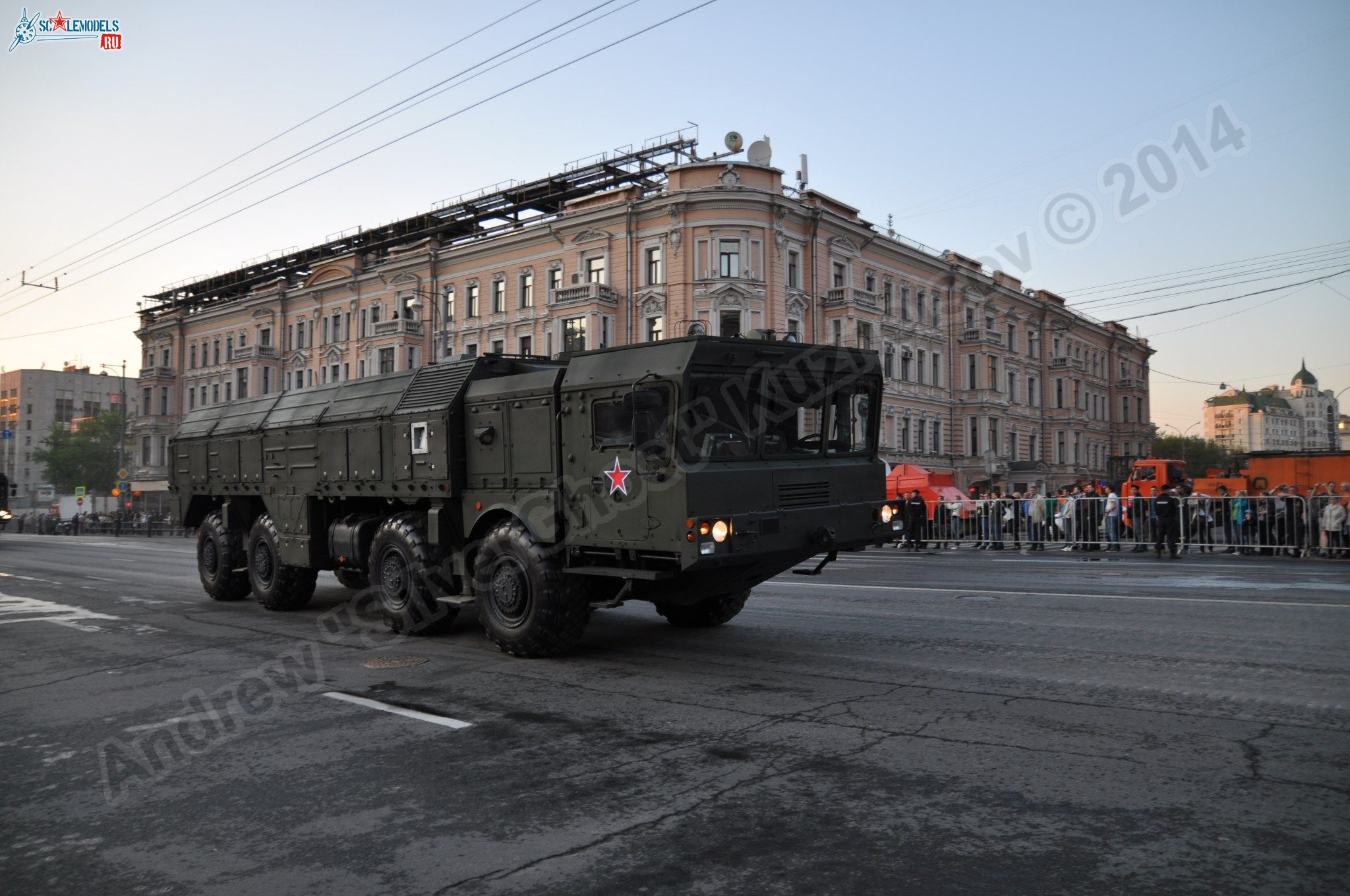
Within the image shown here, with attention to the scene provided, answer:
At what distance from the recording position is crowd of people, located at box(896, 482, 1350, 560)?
2038 cm

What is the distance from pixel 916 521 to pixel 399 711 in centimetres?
2128

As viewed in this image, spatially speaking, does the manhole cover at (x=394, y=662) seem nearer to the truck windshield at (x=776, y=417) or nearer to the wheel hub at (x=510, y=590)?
the wheel hub at (x=510, y=590)

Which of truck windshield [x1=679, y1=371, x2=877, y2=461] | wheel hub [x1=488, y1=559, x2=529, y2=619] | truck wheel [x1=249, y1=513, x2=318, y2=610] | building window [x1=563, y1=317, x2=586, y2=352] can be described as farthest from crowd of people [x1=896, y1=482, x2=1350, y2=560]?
building window [x1=563, y1=317, x2=586, y2=352]

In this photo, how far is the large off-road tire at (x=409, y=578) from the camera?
10.1m

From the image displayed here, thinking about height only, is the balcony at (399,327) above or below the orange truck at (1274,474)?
above

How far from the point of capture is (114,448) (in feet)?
361

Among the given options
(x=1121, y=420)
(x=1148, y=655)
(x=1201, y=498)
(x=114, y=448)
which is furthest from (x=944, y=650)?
(x=114, y=448)

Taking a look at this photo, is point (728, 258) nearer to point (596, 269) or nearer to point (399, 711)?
point (596, 269)

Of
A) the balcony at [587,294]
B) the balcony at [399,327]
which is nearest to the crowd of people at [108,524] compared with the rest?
the balcony at [399,327]

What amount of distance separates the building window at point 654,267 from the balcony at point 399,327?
663 inches

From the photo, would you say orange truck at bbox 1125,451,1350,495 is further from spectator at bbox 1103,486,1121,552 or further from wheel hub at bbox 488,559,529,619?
wheel hub at bbox 488,559,529,619

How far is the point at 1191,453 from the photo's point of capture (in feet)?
387

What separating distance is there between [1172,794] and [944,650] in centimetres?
399

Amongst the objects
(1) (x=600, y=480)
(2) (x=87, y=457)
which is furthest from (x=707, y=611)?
(2) (x=87, y=457)
